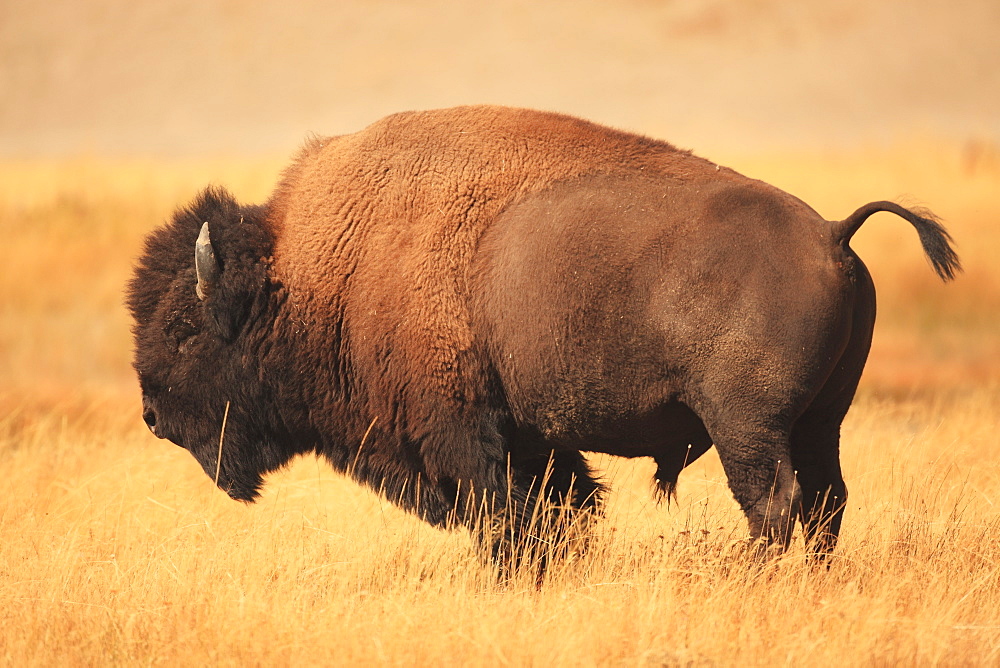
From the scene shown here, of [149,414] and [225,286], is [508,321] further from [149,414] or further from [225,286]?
[149,414]

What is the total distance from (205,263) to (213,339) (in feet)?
1.21

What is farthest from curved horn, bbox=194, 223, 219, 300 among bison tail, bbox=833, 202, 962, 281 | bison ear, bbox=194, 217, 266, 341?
bison tail, bbox=833, 202, 962, 281

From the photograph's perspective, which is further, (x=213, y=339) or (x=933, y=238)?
(x=213, y=339)

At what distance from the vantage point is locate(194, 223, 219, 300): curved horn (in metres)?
5.15

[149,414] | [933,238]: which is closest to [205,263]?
[149,414]

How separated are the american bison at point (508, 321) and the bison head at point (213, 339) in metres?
0.01

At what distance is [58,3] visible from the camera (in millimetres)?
51719

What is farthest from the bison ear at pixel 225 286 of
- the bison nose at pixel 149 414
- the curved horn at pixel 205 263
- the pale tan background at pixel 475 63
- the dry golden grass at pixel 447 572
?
the pale tan background at pixel 475 63

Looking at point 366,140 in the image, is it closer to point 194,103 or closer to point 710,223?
point 710,223

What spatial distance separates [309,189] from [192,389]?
109cm

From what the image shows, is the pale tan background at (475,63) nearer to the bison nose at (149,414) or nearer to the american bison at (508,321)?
the bison nose at (149,414)

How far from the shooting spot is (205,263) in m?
5.16

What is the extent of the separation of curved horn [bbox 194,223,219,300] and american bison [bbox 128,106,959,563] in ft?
0.04

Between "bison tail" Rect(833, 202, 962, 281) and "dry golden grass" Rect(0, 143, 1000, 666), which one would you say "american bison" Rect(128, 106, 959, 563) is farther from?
"dry golden grass" Rect(0, 143, 1000, 666)
